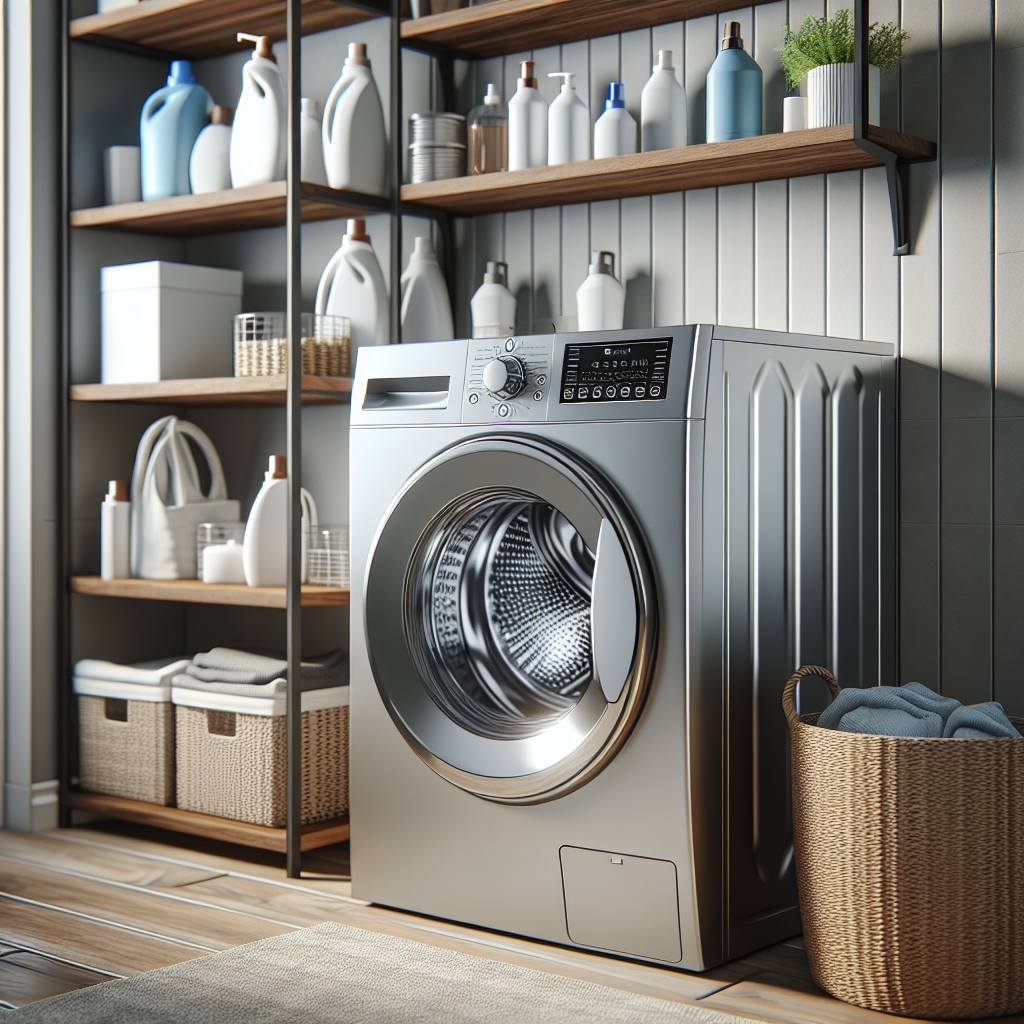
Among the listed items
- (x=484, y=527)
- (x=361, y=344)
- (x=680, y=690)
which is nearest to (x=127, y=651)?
(x=361, y=344)

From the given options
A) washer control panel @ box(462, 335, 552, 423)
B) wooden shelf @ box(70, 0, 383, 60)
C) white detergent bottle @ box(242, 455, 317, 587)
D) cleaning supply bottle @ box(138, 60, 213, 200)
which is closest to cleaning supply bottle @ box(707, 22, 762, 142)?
washer control panel @ box(462, 335, 552, 423)

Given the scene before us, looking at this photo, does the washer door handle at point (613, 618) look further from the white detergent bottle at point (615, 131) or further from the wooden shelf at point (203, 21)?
the wooden shelf at point (203, 21)

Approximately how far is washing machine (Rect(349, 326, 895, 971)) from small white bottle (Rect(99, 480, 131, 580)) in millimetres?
852

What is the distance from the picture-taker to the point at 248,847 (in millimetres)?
2873

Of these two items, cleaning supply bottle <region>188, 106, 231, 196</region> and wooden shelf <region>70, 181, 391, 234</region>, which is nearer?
wooden shelf <region>70, 181, 391, 234</region>

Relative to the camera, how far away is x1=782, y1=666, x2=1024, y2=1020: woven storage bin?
6.07 feet

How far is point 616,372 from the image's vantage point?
209 cm

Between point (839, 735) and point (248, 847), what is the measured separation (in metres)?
1.47

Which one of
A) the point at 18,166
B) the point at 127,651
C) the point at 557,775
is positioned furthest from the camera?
the point at 127,651

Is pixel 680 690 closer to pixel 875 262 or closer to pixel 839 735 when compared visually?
pixel 839 735

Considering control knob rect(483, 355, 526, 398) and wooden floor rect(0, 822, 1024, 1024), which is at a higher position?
control knob rect(483, 355, 526, 398)

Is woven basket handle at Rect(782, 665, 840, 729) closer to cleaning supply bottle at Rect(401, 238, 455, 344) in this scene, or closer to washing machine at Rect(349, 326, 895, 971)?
washing machine at Rect(349, 326, 895, 971)

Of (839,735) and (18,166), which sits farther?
(18,166)

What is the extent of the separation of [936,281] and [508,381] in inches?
31.8
